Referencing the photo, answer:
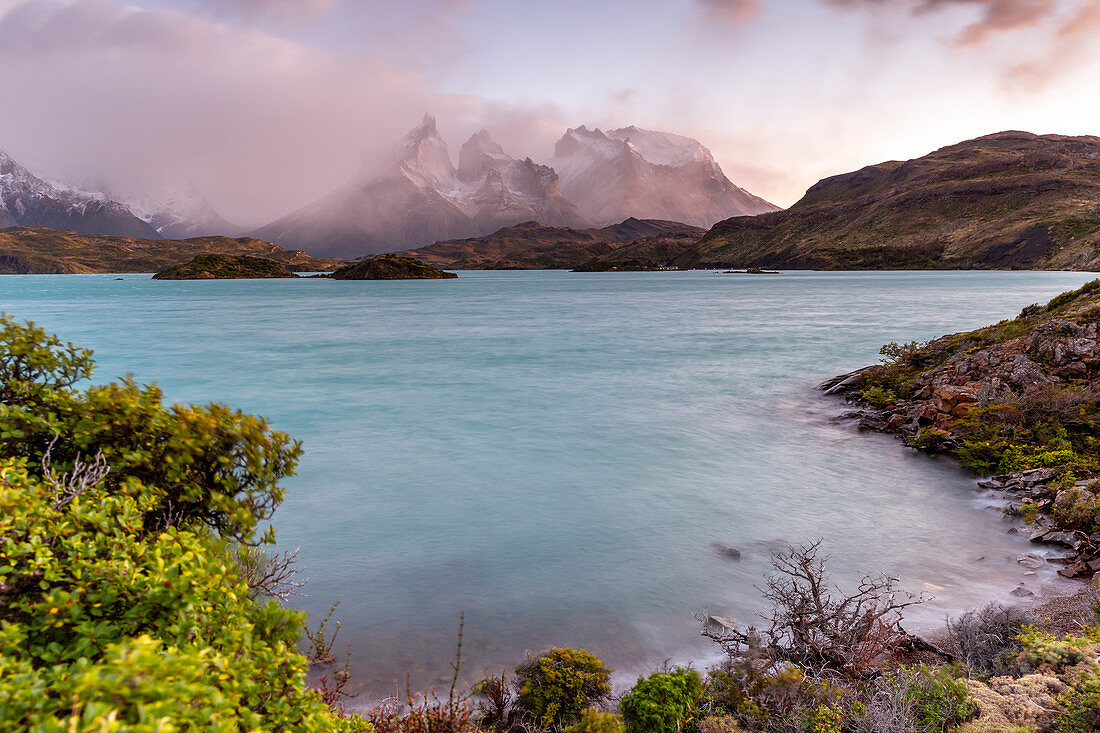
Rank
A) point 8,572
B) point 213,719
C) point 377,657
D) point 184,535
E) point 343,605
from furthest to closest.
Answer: point 343,605
point 377,657
point 184,535
point 8,572
point 213,719

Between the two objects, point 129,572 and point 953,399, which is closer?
point 129,572

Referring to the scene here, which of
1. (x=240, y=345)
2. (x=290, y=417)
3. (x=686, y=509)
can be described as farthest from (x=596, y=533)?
(x=240, y=345)

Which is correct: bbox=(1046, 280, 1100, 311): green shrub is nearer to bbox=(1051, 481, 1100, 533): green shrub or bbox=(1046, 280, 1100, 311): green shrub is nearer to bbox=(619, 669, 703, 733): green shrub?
bbox=(1051, 481, 1100, 533): green shrub

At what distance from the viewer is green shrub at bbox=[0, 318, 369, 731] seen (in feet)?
8.66

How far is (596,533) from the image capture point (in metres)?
13.6

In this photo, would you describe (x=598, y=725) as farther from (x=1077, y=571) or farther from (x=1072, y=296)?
(x=1072, y=296)

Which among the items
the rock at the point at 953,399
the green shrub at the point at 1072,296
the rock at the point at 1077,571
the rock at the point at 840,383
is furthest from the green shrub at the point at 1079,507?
the green shrub at the point at 1072,296

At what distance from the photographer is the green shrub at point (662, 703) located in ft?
20.8

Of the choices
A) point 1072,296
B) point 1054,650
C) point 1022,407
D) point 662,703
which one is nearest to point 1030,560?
point 1054,650

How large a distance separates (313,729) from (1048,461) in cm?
1881

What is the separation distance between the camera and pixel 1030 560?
36.4ft

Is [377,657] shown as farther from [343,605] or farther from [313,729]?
[313,729]

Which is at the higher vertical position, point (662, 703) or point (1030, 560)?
point (662, 703)

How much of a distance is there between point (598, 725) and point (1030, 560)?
1062 cm
